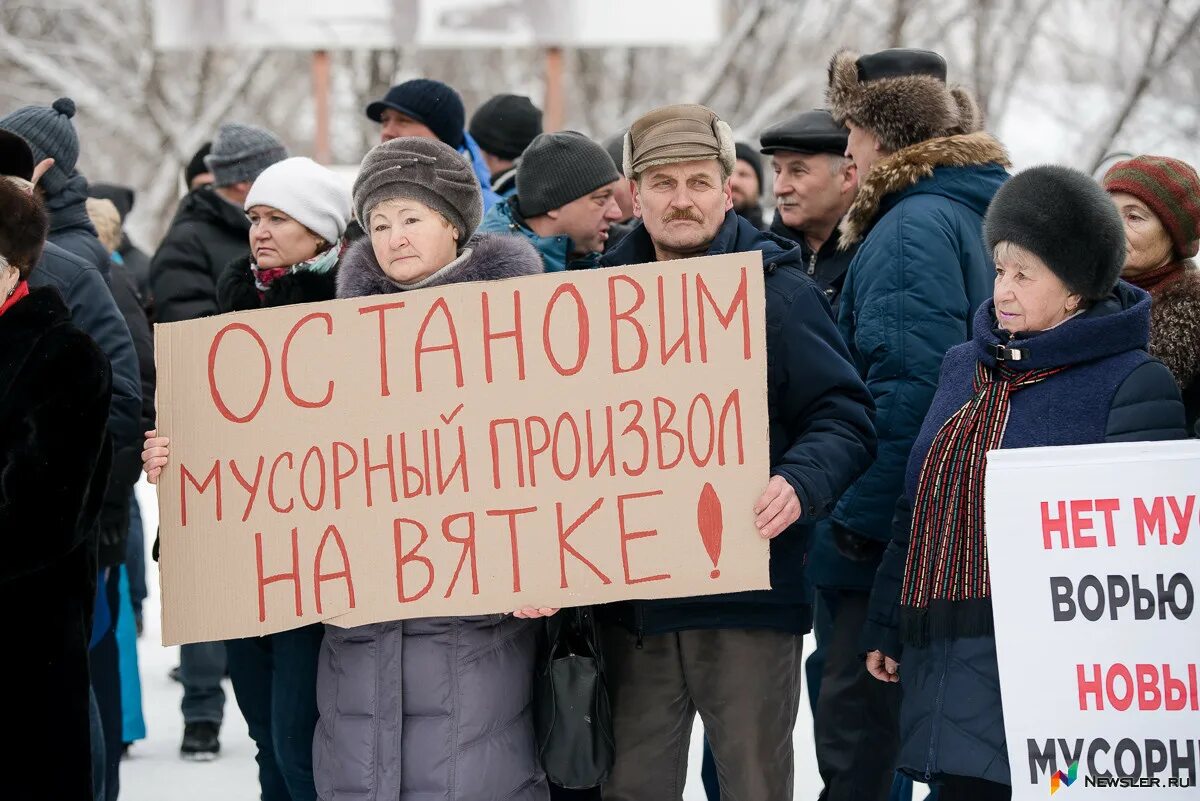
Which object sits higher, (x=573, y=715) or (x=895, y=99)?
(x=895, y=99)

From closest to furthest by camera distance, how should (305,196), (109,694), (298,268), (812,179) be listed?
(298,268), (305,196), (109,694), (812,179)

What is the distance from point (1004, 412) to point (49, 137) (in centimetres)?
290

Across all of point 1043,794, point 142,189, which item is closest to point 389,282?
point 1043,794

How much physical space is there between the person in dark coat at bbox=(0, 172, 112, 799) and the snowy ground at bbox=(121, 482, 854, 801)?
1931 mm

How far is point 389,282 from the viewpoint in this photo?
3361mm

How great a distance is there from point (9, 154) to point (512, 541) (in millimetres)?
1794

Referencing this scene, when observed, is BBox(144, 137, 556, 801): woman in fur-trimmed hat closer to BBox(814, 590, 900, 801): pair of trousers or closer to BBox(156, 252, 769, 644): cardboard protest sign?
BBox(156, 252, 769, 644): cardboard protest sign

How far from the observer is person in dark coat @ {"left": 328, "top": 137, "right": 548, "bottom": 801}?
3229 millimetres

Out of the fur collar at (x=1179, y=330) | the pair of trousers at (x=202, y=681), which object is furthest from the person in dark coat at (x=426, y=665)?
the pair of trousers at (x=202, y=681)

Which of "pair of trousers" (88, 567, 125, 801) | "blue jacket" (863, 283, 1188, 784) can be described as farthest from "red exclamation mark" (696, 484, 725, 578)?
"pair of trousers" (88, 567, 125, 801)

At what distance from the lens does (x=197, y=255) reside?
18.3ft

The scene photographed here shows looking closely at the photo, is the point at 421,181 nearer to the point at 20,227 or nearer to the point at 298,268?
the point at 298,268

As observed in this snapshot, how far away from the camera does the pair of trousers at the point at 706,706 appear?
A: 135 inches

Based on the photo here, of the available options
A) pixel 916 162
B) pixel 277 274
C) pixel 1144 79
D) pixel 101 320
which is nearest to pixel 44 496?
pixel 101 320
